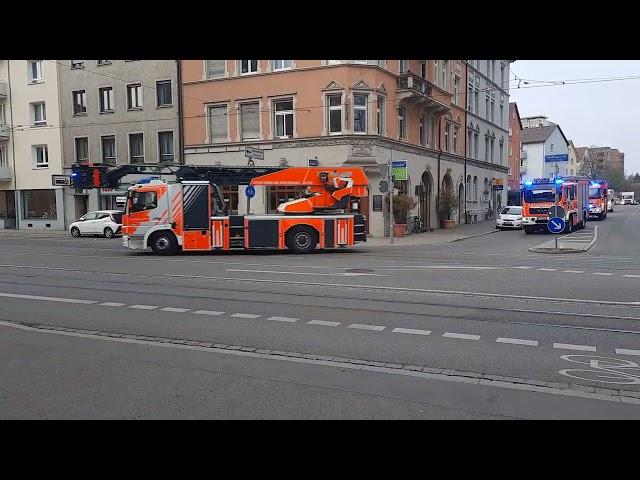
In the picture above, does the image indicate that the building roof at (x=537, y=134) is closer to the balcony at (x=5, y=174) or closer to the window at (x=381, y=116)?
the window at (x=381, y=116)

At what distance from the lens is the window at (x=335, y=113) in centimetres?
2680

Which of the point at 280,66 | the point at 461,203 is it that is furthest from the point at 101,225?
the point at 461,203

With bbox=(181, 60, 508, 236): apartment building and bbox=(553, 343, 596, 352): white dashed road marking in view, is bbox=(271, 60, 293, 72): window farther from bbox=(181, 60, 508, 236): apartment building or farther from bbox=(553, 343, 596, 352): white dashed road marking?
bbox=(553, 343, 596, 352): white dashed road marking

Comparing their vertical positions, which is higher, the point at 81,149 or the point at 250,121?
the point at 250,121

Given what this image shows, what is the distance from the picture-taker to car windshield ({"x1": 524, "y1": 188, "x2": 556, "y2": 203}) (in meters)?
28.5

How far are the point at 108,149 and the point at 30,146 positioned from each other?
696 centimetres

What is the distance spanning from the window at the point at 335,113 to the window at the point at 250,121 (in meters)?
4.40

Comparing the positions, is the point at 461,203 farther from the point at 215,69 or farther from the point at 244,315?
the point at 244,315

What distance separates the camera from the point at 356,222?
62.8 feet

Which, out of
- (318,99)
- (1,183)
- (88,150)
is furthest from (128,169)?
(1,183)

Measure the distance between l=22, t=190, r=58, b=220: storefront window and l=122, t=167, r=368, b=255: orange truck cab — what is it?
20559 mm

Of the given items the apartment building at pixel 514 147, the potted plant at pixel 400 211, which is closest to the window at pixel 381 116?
the potted plant at pixel 400 211

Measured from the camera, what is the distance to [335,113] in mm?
26891

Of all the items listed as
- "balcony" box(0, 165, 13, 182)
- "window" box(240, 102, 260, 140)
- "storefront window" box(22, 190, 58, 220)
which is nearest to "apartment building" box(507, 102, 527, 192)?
"window" box(240, 102, 260, 140)
